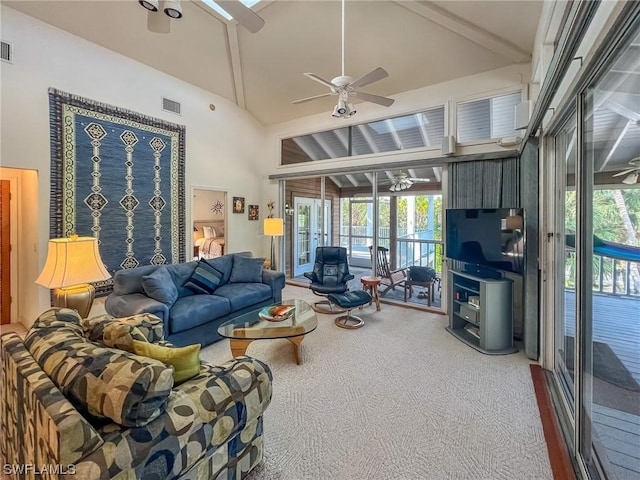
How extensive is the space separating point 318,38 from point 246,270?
347 centimetres

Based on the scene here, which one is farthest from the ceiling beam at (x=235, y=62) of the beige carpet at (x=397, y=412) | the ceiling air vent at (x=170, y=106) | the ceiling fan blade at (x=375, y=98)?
the beige carpet at (x=397, y=412)

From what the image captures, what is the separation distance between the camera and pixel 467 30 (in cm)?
353

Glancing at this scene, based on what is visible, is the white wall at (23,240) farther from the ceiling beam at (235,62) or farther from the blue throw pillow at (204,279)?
the ceiling beam at (235,62)

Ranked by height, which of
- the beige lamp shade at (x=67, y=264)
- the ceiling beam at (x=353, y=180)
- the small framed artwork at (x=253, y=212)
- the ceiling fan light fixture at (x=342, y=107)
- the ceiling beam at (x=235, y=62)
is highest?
the ceiling beam at (x=235, y=62)

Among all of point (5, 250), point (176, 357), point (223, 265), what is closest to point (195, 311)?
point (223, 265)

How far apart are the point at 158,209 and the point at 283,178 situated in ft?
8.38

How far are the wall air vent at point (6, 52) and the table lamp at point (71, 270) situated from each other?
2.79 meters

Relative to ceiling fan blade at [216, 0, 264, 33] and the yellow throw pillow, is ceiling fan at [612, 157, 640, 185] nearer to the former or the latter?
the yellow throw pillow

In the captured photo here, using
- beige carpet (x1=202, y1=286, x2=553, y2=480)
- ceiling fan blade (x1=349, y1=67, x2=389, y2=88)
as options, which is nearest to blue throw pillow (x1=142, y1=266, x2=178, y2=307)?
beige carpet (x1=202, y1=286, x2=553, y2=480)

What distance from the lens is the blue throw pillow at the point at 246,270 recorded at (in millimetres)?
4324

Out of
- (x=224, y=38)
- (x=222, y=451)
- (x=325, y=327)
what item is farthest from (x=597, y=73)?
(x=224, y=38)

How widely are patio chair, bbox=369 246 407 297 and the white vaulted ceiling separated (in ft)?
8.96

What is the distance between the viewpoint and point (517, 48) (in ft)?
11.8

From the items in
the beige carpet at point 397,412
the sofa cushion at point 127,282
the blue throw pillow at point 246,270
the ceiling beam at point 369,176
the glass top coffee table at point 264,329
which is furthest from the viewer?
the ceiling beam at point 369,176
